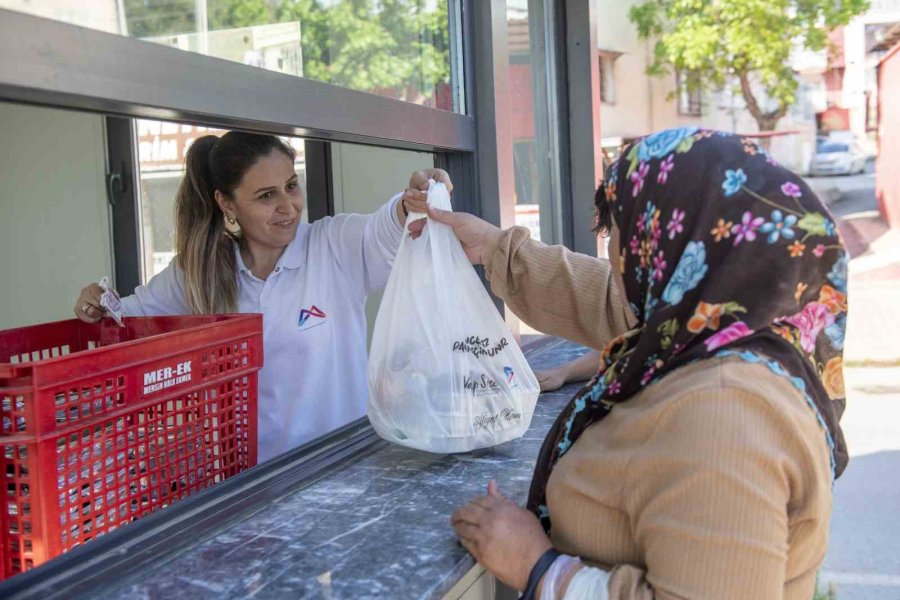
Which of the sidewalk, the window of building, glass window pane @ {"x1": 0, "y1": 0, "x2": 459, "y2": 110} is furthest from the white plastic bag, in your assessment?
the window of building

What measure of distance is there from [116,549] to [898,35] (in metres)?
24.6

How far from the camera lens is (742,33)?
1498 centimetres

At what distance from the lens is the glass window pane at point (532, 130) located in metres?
3.33

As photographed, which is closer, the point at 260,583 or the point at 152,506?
the point at 260,583

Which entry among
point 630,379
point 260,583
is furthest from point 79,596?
point 630,379

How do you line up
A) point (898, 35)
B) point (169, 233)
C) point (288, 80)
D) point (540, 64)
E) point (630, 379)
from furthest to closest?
point (898, 35)
point (169, 233)
point (540, 64)
point (288, 80)
point (630, 379)

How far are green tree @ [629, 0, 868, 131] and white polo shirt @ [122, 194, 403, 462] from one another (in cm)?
1409

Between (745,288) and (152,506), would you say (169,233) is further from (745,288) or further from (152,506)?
(745,288)

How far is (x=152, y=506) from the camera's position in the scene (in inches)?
59.8

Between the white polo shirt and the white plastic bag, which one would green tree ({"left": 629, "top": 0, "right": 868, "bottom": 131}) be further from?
the white plastic bag

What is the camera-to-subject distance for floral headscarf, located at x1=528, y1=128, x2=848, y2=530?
1.10 m

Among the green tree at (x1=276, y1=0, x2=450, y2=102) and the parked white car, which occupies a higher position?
the parked white car

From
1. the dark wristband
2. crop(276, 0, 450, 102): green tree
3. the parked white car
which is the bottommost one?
the dark wristband

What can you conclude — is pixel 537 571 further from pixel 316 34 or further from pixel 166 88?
pixel 316 34
